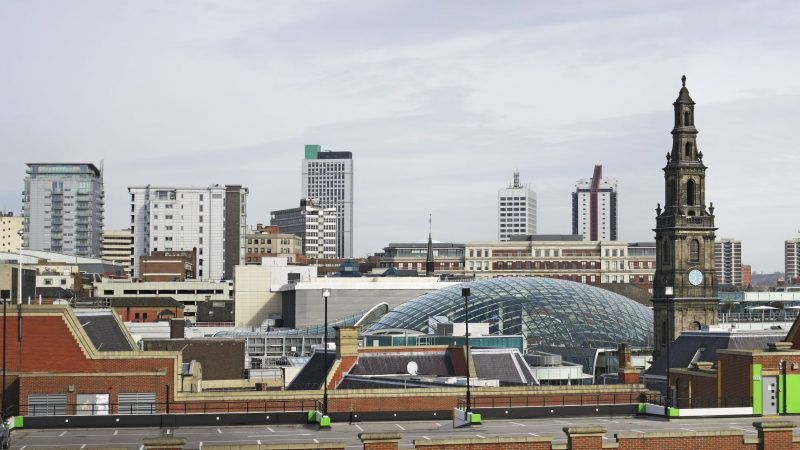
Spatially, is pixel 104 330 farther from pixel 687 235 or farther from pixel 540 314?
pixel 687 235

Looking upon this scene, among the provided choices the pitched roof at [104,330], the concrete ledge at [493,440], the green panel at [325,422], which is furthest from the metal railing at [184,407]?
the concrete ledge at [493,440]

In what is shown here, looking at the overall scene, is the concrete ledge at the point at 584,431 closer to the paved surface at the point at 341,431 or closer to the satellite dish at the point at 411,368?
the paved surface at the point at 341,431

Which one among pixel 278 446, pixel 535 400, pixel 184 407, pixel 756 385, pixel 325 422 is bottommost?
pixel 184 407

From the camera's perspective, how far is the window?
14550 cm

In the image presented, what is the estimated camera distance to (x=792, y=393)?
5544 centimetres

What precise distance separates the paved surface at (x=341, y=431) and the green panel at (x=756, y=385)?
105 inches

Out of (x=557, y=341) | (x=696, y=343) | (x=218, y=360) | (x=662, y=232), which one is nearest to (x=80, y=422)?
(x=696, y=343)

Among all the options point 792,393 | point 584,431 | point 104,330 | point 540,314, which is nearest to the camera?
point 584,431

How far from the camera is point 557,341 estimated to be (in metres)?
129

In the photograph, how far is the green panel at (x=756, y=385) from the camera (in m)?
54.5

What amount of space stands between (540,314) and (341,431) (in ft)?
290

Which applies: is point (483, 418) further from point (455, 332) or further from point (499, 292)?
point (499, 292)

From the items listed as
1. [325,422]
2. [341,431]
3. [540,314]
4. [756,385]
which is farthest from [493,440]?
[540,314]

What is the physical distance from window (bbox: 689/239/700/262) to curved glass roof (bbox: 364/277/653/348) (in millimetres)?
8223
